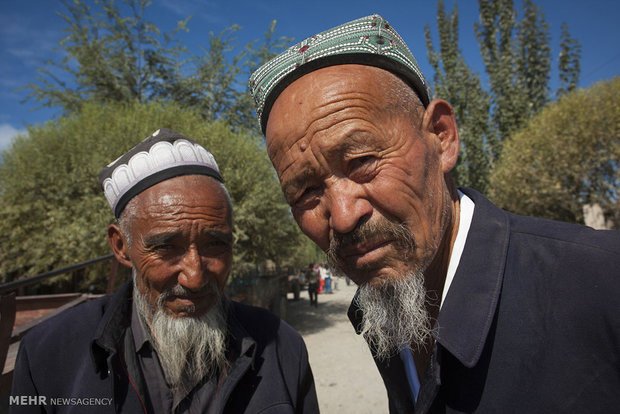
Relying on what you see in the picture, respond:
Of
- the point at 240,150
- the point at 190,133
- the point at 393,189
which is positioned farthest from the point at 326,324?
Answer: the point at 393,189

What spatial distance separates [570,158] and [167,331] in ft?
60.0

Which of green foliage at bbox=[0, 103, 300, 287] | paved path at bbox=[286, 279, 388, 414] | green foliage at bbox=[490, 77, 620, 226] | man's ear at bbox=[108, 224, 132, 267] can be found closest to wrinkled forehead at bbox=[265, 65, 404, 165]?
man's ear at bbox=[108, 224, 132, 267]

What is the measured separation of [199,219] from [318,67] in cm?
109

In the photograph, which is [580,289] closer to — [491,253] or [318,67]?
[491,253]

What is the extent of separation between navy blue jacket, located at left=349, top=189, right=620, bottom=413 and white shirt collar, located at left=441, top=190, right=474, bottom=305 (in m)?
0.08

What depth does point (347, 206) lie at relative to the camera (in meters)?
1.10

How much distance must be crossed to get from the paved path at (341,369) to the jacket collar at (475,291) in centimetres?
607

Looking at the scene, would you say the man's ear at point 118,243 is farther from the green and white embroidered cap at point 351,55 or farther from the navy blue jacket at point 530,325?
the navy blue jacket at point 530,325

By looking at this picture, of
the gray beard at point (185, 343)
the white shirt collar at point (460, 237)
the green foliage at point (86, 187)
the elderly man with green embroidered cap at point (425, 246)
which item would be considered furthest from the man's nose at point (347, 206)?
the green foliage at point (86, 187)

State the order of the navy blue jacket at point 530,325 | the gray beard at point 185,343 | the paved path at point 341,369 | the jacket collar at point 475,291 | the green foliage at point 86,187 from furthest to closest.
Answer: the green foliage at point 86,187 < the paved path at point 341,369 < the gray beard at point 185,343 < the jacket collar at point 475,291 < the navy blue jacket at point 530,325

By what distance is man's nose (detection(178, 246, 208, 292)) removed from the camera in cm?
180

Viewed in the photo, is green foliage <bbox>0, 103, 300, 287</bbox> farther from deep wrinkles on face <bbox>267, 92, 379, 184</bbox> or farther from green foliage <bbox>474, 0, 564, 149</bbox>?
green foliage <bbox>474, 0, 564, 149</bbox>

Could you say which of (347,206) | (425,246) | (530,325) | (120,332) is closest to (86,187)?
(120,332)

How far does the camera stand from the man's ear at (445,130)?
4.10ft
